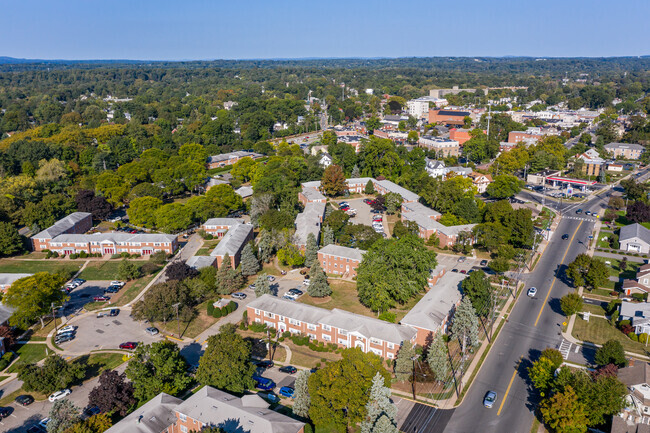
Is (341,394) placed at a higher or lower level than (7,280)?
higher

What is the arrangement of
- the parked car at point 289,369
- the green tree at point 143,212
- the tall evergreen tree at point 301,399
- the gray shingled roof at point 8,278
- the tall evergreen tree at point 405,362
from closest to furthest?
1. the tall evergreen tree at point 301,399
2. the tall evergreen tree at point 405,362
3. the parked car at point 289,369
4. the gray shingled roof at point 8,278
5. the green tree at point 143,212

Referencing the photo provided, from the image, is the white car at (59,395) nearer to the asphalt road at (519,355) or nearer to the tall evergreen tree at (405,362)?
the tall evergreen tree at (405,362)

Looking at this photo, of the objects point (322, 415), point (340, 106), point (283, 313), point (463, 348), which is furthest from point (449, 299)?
point (340, 106)

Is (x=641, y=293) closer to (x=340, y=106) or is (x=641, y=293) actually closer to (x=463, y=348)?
(x=463, y=348)

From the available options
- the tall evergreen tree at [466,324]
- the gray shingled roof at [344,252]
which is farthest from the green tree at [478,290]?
the gray shingled roof at [344,252]

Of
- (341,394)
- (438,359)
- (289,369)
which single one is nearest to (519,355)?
(438,359)

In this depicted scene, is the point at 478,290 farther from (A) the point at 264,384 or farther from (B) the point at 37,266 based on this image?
(B) the point at 37,266
